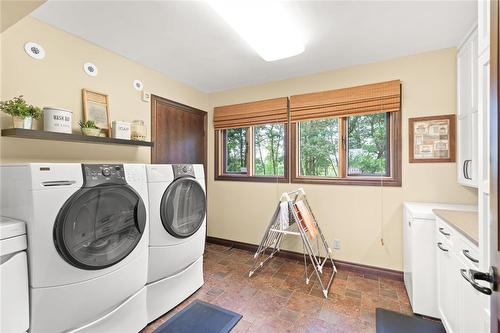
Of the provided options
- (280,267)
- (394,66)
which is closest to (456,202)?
(394,66)

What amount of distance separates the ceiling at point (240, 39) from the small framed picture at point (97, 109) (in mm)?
513

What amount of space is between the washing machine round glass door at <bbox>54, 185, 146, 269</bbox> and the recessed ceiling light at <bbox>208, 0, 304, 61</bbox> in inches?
56.4

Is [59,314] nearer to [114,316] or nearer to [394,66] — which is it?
[114,316]

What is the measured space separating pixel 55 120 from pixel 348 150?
2906 mm

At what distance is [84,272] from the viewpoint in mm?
1316

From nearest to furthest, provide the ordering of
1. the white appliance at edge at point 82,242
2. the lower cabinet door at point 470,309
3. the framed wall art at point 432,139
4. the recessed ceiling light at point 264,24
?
the lower cabinet door at point 470,309 → the white appliance at edge at point 82,242 → the recessed ceiling light at point 264,24 → the framed wall art at point 432,139

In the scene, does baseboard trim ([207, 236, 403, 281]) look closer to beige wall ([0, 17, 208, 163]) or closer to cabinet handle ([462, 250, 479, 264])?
cabinet handle ([462, 250, 479, 264])

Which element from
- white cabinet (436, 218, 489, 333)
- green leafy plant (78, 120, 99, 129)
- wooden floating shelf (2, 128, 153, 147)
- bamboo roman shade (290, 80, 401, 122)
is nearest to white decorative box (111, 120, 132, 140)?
wooden floating shelf (2, 128, 153, 147)

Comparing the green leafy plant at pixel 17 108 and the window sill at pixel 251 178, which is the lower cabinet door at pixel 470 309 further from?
the green leafy plant at pixel 17 108

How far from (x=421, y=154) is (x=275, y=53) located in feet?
5.98

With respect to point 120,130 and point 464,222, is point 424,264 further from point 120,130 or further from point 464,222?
point 120,130

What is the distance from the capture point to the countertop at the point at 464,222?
3.78 feet

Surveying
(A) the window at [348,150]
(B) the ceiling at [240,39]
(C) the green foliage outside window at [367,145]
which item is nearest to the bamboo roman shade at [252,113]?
(A) the window at [348,150]

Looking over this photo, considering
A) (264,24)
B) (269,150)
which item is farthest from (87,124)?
(269,150)
